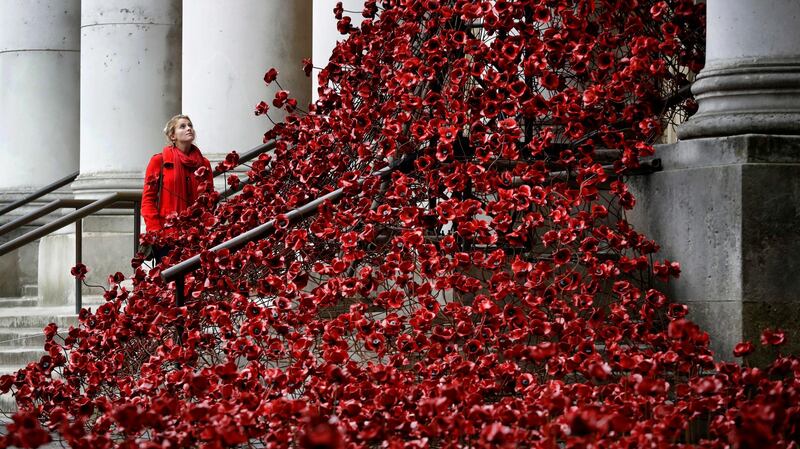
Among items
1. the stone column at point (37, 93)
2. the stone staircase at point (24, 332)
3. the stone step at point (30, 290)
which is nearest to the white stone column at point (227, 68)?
the stone staircase at point (24, 332)

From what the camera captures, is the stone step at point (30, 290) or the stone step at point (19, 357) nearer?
the stone step at point (19, 357)

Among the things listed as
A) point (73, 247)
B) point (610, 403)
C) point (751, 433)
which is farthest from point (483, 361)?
point (73, 247)

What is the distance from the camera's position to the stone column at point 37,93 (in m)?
14.7

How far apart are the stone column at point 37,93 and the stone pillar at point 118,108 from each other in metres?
2.04

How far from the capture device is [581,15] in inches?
307

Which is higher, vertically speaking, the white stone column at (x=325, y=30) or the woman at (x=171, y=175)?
the white stone column at (x=325, y=30)

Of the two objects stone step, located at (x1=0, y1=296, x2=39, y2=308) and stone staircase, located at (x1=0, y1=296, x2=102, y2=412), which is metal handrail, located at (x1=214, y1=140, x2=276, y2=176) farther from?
stone step, located at (x1=0, y1=296, x2=39, y2=308)

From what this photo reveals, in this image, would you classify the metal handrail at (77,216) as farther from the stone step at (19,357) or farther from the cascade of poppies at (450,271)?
A: the cascade of poppies at (450,271)

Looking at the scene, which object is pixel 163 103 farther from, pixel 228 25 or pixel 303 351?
pixel 303 351

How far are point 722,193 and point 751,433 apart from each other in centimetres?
333

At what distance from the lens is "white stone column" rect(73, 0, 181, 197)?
41.4 feet

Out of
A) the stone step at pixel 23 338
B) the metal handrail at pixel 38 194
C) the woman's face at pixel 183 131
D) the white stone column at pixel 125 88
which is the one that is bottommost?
the stone step at pixel 23 338

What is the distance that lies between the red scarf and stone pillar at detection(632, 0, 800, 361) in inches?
164

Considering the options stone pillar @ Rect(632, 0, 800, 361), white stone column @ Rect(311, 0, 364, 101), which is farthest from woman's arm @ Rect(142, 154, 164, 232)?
stone pillar @ Rect(632, 0, 800, 361)
